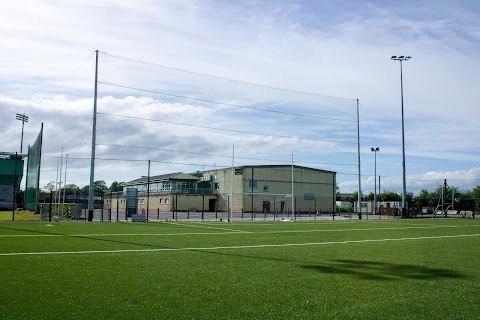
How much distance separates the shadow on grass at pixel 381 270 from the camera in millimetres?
7809

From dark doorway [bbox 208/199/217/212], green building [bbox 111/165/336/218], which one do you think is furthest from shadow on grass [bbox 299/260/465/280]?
dark doorway [bbox 208/199/217/212]

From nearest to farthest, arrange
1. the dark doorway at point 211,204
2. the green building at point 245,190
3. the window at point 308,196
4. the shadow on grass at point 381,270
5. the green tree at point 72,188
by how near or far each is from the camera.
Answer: the shadow on grass at point 381,270, the green tree at point 72,188, the green building at point 245,190, the window at point 308,196, the dark doorway at point 211,204

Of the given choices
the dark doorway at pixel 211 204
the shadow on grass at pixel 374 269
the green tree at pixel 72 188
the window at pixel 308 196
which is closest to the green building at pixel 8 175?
→ the green tree at pixel 72 188

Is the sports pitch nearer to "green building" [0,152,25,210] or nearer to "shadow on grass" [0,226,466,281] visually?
"shadow on grass" [0,226,466,281]

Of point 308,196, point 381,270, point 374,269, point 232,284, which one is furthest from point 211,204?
point 232,284

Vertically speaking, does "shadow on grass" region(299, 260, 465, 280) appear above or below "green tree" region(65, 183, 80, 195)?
below

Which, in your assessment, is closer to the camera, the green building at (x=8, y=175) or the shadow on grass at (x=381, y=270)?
the shadow on grass at (x=381, y=270)

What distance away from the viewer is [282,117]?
38.3 metres

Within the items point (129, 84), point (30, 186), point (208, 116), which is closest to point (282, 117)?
point (208, 116)

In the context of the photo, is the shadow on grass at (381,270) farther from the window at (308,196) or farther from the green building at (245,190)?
Answer: the window at (308,196)

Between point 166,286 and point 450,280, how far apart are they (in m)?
4.81

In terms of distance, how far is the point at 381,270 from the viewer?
847 cm

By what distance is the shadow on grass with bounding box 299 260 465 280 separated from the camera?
25.6 ft

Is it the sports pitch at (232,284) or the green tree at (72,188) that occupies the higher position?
the green tree at (72,188)
